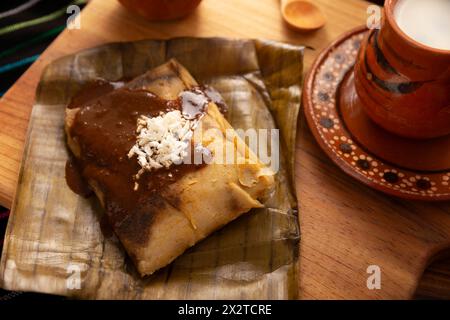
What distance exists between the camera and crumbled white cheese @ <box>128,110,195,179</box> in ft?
5.05

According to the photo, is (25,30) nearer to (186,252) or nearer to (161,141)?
(161,141)

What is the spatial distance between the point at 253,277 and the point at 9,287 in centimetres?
71

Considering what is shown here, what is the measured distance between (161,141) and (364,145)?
2.17 feet

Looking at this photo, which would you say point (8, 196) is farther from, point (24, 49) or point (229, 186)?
point (24, 49)

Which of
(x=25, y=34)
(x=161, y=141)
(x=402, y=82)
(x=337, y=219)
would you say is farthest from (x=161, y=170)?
(x=25, y=34)

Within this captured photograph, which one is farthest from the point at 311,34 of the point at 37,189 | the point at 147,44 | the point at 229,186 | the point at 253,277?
the point at 37,189

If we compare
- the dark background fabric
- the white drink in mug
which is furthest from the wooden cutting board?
the white drink in mug

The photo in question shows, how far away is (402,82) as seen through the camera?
147 centimetres

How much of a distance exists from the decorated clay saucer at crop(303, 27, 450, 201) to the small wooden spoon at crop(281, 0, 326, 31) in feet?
0.72

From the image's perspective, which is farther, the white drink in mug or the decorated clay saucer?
the decorated clay saucer

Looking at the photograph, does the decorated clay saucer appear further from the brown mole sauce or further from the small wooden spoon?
the brown mole sauce

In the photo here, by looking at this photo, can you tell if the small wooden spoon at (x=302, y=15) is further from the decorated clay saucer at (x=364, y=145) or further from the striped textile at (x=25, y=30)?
the striped textile at (x=25, y=30)

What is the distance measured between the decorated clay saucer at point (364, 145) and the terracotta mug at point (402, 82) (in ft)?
0.20

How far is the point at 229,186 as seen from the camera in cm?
158
